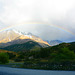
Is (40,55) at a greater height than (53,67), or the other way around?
(40,55)

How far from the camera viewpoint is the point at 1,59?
6255 inches

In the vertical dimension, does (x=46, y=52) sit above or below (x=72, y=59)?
above

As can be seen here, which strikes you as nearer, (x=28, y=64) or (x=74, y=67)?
(x=74, y=67)

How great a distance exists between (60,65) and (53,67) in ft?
19.4

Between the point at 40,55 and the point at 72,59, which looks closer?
the point at 72,59

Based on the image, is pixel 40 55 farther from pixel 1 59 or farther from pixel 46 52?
pixel 1 59

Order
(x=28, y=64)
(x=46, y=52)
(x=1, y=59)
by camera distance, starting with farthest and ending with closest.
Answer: (x=46, y=52) < (x=1, y=59) < (x=28, y=64)

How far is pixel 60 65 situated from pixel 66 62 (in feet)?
18.7

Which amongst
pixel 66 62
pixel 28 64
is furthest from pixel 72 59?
pixel 28 64

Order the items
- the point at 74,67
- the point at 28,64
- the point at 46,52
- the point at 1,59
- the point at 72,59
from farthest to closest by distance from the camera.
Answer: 1. the point at 46,52
2. the point at 1,59
3. the point at 28,64
4. the point at 72,59
5. the point at 74,67

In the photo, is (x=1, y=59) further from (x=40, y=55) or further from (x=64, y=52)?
(x=64, y=52)

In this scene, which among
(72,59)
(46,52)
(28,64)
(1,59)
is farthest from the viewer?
(46,52)

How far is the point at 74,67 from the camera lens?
108 m

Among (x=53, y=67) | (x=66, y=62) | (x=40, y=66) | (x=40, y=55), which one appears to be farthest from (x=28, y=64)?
(x=40, y=55)
